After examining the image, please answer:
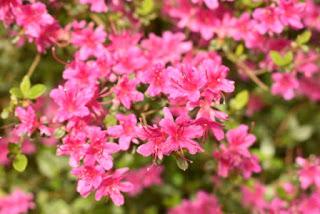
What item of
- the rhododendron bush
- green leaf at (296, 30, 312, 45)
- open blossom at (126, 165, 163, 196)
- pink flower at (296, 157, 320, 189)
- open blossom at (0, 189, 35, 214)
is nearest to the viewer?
the rhododendron bush

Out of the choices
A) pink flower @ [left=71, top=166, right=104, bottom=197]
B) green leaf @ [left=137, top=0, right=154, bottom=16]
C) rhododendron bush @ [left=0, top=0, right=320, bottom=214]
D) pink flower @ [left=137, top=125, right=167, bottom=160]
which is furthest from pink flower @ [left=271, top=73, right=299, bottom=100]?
pink flower @ [left=71, top=166, right=104, bottom=197]

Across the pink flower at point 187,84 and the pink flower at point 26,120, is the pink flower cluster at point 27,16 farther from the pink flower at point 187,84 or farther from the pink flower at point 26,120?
the pink flower at point 187,84

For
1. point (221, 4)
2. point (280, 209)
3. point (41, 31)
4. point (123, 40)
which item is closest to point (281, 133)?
point (280, 209)

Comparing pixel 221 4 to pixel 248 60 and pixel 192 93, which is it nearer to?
pixel 248 60

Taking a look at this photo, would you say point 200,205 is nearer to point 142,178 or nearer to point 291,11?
point 142,178

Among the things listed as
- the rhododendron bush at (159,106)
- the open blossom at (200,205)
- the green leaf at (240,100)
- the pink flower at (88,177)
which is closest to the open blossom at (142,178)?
the rhododendron bush at (159,106)

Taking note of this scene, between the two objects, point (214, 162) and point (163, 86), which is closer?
point (163, 86)

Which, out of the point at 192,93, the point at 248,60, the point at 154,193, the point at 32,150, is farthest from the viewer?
the point at 154,193

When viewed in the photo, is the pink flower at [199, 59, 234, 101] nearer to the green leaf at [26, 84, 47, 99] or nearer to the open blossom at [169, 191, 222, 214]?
the green leaf at [26, 84, 47, 99]
